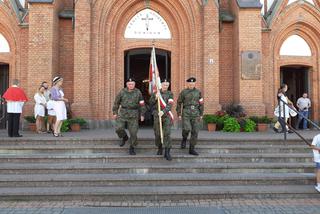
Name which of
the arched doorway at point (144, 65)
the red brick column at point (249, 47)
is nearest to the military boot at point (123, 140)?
the arched doorway at point (144, 65)

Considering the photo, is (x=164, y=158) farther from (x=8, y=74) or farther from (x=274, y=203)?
(x=8, y=74)

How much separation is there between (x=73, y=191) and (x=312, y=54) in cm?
1432

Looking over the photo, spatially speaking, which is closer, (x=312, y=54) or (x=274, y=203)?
(x=274, y=203)

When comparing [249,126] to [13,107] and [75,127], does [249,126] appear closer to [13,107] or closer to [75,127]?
[75,127]

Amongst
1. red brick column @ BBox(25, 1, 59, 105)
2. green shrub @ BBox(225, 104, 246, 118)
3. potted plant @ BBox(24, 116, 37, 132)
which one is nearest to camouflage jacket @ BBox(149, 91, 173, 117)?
green shrub @ BBox(225, 104, 246, 118)

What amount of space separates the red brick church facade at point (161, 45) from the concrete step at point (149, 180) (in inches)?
254

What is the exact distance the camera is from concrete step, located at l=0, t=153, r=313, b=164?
8000 mm

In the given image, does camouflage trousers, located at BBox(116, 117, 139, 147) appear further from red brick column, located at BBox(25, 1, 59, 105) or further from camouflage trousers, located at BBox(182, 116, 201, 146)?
red brick column, located at BBox(25, 1, 59, 105)

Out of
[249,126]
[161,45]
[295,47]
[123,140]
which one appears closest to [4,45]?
[161,45]

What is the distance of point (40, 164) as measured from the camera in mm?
7867

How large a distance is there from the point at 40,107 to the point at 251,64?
8529 millimetres

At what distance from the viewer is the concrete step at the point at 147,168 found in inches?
297

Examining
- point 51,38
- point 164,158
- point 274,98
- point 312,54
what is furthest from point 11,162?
point 312,54

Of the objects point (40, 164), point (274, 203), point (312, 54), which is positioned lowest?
point (274, 203)
